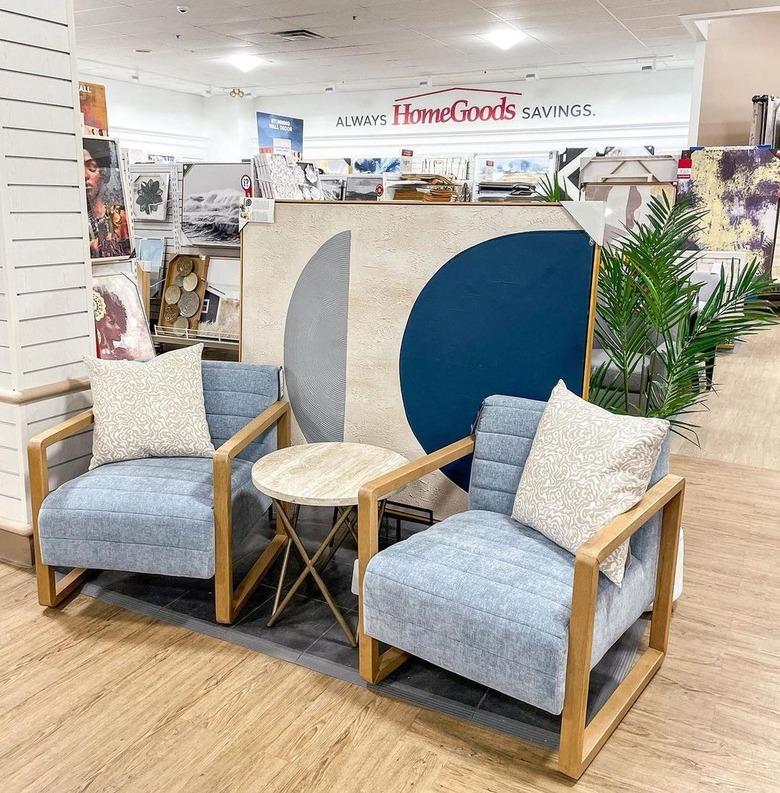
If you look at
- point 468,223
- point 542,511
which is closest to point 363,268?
point 468,223

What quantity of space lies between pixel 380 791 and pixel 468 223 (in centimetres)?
190

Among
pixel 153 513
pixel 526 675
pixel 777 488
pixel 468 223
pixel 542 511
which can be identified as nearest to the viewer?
pixel 526 675

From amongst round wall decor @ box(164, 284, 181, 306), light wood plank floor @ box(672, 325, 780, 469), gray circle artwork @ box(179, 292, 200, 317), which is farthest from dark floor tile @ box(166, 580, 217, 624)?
light wood plank floor @ box(672, 325, 780, 469)

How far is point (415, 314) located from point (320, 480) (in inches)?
33.2

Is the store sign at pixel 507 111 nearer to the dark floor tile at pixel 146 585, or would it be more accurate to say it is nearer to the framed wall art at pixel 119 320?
the framed wall art at pixel 119 320

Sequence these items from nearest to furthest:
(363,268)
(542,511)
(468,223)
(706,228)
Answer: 1. (542,511)
2. (468,223)
3. (363,268)
4. (706,228)

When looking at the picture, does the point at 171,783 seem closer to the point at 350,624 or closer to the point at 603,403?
the point at 350,624

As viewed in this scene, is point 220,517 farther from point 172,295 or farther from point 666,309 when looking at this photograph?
point 172,295

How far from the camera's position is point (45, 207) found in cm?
302

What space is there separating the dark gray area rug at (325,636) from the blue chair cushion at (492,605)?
256 millimetres

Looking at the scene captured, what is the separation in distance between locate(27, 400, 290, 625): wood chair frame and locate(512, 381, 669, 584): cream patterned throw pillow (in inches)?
37.3

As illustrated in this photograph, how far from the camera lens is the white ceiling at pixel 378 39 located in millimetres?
8117

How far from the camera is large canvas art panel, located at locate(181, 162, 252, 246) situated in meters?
4.93

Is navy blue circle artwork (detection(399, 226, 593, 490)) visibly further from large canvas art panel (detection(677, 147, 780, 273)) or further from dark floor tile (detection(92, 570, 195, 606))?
large canvas art panel (detection(677, 147, 780, 273))
